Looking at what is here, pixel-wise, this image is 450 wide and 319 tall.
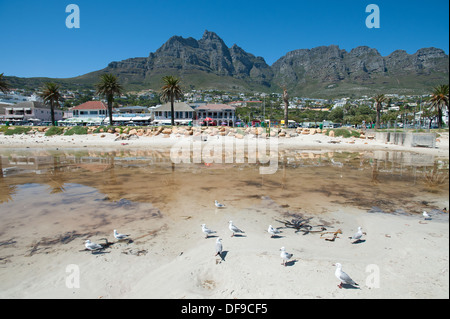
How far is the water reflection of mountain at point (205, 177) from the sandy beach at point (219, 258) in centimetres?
269

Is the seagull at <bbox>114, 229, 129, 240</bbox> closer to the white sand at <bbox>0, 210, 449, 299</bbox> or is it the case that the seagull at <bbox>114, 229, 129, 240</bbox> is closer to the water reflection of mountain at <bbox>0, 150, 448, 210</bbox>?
the white sand at <bbox>0, 210, 449, 299</bbox>

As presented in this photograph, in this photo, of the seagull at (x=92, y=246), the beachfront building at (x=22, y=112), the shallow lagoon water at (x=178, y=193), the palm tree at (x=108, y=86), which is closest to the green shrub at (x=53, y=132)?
the palm tree at (x=108, y=86)

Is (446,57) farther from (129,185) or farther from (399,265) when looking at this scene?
(129,185)

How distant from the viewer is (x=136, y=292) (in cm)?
461

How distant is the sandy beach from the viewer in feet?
14.9

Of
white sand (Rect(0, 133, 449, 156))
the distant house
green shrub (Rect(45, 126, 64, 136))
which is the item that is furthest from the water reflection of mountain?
the distant house

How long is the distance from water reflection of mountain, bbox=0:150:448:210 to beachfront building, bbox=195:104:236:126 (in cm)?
5794

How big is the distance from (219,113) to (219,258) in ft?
245

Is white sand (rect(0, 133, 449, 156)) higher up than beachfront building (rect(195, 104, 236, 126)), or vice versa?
beachfront building (rect(195, 104, 236, 126))

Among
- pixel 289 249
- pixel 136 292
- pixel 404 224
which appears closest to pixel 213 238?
pixel 289 249

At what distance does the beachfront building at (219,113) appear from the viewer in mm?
76688

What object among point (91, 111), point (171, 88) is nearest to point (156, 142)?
point (171, 88)

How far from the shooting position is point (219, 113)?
3091 inches

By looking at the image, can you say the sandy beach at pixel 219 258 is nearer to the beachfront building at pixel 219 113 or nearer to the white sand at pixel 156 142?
the white sand at pixel 156 142
